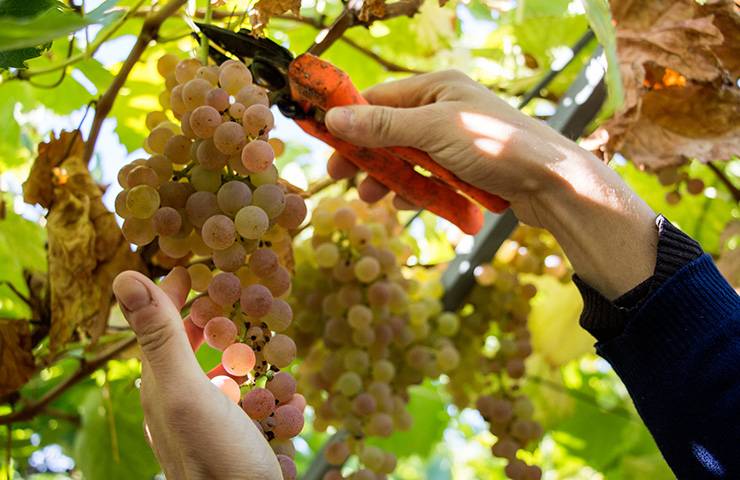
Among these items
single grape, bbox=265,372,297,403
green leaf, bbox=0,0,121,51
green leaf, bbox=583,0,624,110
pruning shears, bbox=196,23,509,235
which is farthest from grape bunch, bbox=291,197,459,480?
green leaf, bbox=0,0,121,51

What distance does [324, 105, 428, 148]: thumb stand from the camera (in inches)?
29.1

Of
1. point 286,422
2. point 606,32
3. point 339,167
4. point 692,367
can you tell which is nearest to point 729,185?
point 692,367

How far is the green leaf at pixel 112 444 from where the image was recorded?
107 cm

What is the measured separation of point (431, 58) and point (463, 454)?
10.7 ft

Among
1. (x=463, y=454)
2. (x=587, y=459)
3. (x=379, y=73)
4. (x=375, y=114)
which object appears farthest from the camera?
(x=463, y=454)

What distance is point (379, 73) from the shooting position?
1.38 m

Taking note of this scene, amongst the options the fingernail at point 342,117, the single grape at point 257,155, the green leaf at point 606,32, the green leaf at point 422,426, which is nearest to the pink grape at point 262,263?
the single grape at point 257,155

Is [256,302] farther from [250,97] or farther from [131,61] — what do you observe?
[131,61]

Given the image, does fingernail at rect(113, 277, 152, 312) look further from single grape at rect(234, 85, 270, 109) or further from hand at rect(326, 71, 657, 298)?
hand at rect(326, 71, 657, 298)

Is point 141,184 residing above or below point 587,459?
above

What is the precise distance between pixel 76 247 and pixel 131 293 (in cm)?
32

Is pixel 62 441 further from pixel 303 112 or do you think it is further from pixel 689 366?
pixel 689 366

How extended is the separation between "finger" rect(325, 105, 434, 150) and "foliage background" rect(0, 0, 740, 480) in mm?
243

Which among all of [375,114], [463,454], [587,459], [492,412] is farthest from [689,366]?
[463,454]
